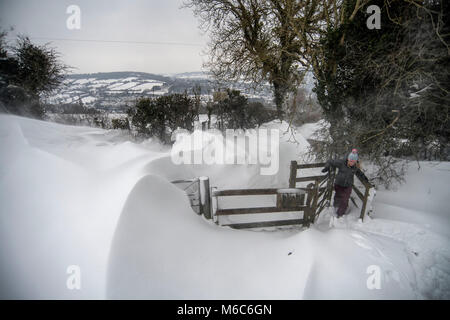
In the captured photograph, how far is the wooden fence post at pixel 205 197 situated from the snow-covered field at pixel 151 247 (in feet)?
1.31

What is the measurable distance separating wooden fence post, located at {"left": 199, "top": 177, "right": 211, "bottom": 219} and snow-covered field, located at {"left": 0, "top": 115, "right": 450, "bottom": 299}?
40 centimetres

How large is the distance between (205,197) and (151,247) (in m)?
1.40

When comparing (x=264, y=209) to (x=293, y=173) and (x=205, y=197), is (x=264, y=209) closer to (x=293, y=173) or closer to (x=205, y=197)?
(x=205, y=197)

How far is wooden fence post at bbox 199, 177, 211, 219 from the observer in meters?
3.53

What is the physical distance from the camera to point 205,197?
11.8 feet

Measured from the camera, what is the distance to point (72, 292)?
1956mm

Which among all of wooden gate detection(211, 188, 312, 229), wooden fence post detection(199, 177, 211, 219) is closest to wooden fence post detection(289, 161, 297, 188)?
→ wooden gate detection(211, 188, 312, 229)

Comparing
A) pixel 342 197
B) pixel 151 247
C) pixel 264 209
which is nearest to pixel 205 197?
pixel 264 209

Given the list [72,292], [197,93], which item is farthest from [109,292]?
[197,93]

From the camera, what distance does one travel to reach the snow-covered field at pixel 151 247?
2113 millimetres

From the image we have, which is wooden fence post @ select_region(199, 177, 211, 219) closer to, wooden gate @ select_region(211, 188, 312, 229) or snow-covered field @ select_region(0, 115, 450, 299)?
wooden gate @ select_region(211, 188, 312, 229)
